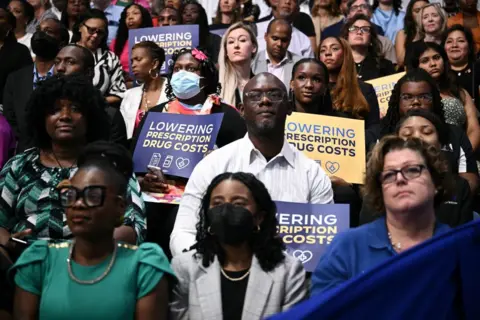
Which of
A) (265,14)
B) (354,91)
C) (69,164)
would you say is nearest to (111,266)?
(69,164)

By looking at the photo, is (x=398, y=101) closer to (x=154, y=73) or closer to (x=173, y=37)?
(x=154, y=73)

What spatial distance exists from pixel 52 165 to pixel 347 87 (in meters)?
4.37

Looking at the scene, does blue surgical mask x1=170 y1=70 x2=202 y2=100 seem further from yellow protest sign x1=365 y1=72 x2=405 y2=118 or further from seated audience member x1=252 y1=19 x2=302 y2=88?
seated audience member x1=252 y1=19 x2=302 y2=88

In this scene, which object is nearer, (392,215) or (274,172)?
(392,215)

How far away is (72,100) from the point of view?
6.72 meters

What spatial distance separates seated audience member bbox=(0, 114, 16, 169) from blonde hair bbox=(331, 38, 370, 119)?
295 centimetres

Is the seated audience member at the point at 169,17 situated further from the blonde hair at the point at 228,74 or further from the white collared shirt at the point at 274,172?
the white collared shirt at the point at 274,172

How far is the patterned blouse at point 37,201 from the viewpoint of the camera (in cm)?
629

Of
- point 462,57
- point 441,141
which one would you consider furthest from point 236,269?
point 462,57

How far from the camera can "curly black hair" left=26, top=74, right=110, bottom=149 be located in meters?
6.72

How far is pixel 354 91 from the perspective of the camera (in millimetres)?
10289

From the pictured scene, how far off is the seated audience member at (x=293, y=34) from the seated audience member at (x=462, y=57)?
70.0 inches

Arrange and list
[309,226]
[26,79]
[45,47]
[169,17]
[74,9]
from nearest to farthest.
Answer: [309,226] → [26,79] → [45,47] → [169,17] → [74,9]

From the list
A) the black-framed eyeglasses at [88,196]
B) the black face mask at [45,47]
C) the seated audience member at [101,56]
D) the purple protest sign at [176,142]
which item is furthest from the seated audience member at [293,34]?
the black-framed eyeglasses at [88,196]
